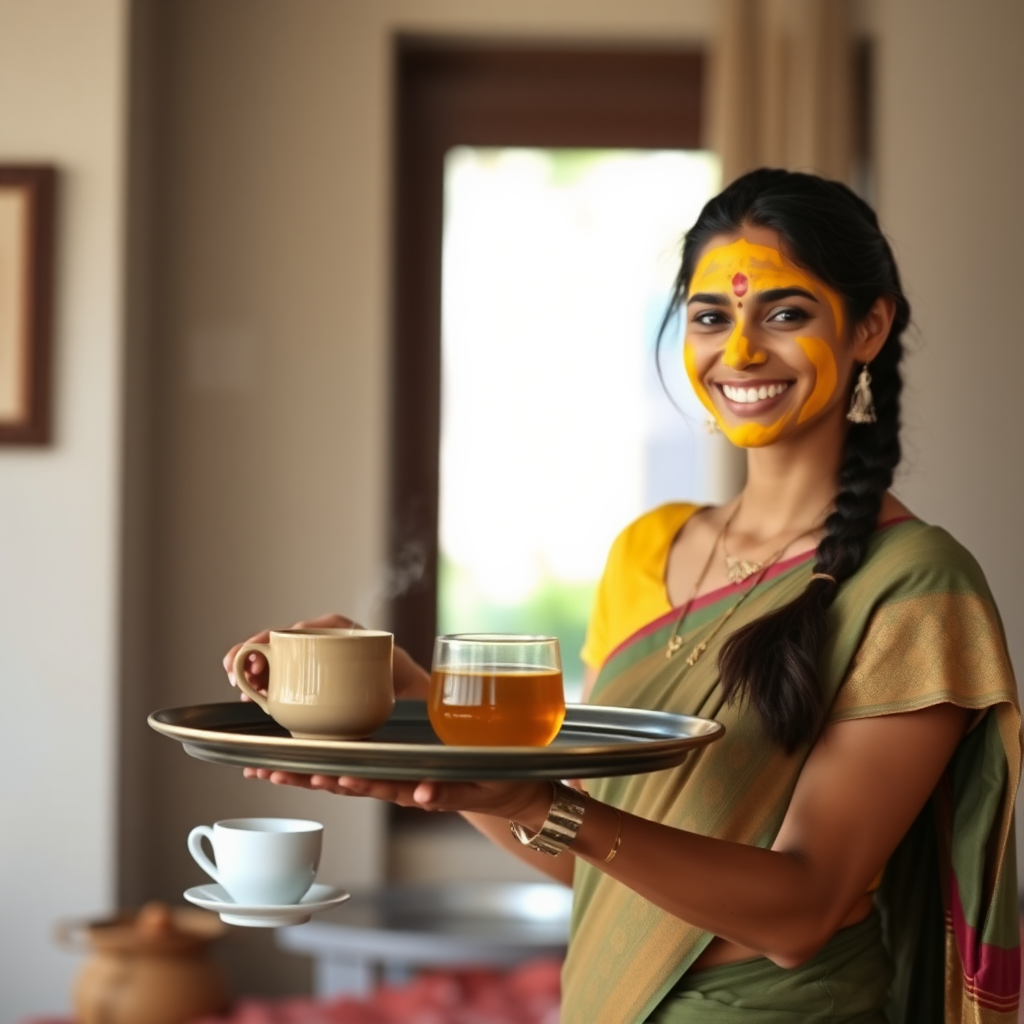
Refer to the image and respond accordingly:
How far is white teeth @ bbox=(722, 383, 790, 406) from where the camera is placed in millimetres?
1344

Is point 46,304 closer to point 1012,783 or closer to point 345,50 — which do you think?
point 345,50

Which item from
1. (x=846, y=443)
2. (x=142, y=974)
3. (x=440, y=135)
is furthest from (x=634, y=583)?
(x=440, y=135)

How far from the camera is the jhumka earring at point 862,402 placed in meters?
1.38

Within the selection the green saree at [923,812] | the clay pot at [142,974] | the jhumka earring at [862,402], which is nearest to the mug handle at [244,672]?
the green saree at [923,812]

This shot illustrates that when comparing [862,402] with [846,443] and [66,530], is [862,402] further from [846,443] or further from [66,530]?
[66,530]

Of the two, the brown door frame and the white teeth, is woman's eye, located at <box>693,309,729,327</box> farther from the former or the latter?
the brown door frame

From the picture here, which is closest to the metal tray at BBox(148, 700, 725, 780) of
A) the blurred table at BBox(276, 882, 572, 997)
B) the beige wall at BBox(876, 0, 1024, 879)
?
the blurred table at BBox(276, 882, 572, 997)

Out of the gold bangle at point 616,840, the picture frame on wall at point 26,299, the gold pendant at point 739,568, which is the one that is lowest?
the gold bangle at point 616,840

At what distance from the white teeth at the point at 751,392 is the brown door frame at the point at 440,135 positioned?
77.4 inches

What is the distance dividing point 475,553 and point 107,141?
1200mm

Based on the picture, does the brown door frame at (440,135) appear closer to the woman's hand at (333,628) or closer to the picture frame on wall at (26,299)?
the picture frame on wall at (26,299)

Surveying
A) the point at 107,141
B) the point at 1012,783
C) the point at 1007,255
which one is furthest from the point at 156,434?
the point at 1012,783

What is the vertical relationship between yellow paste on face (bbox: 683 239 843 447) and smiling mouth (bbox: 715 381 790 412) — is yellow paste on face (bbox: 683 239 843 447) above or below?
above

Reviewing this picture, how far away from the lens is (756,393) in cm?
135
